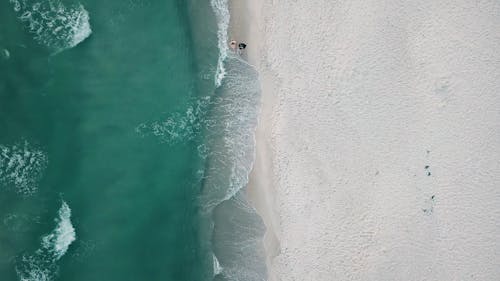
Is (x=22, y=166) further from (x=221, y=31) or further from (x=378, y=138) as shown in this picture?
(x=378, y=138)

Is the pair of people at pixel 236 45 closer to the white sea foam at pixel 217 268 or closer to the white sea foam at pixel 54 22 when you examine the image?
the white sea foam at pixel 54 22

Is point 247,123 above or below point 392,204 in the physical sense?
above

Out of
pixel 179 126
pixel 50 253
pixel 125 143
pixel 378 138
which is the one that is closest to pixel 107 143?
pixel 125 143

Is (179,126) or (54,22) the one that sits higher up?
(54,22)

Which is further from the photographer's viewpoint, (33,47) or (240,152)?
(240,152)

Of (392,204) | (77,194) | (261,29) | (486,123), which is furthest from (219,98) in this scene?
(486,123)

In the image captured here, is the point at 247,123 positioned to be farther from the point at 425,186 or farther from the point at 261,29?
the point at 425,186

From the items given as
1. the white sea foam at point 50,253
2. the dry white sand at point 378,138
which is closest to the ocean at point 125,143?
the white sea foam at point 50,253
